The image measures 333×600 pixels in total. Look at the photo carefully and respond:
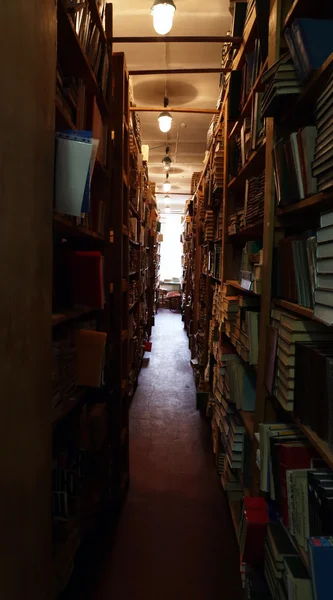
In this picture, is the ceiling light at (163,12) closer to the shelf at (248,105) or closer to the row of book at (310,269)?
the shelf at (248,105)

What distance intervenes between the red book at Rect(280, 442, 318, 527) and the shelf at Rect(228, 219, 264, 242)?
3.64 ft

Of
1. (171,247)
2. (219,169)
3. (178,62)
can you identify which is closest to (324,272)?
(219,169)

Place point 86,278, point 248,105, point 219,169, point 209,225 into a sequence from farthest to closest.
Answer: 1. point 209,225
2. point 219,169
3. point 248,105
4. point 86,278

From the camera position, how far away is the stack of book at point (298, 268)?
1304 millimetres

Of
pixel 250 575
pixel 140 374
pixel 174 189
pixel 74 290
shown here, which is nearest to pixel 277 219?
pixel 74 290

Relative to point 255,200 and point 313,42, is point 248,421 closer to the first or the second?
point 255,200

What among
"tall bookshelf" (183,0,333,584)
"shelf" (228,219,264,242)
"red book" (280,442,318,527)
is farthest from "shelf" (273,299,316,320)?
"shelf" (228,219,264,242)

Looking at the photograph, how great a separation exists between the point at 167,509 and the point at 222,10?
13.3 ft

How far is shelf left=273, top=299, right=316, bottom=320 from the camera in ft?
4.16

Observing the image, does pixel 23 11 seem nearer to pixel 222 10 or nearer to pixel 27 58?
pixel 27 58

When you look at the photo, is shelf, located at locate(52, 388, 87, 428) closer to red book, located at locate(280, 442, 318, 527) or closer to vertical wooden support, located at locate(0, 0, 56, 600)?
vertical wooden support, located at locate(0, 0, 56, 600)

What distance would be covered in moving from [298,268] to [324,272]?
31cm

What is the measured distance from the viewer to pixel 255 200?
82.7 inches

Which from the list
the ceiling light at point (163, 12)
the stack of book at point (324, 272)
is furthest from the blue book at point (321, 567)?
the ceiling light at point (163, 12)
